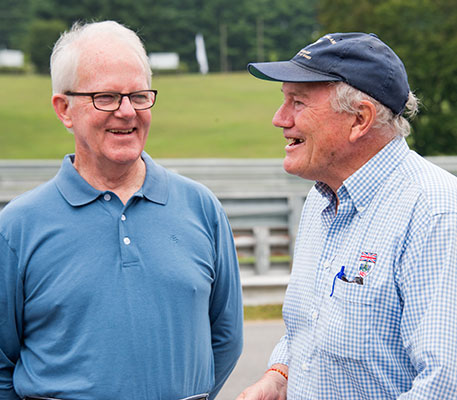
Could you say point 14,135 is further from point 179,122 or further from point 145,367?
point 145,367

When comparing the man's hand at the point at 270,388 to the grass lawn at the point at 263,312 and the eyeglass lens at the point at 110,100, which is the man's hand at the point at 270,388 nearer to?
the eyeglass lens at the point at 110,100

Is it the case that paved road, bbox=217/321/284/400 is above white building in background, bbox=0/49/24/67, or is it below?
above

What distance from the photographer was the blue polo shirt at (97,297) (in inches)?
98.7

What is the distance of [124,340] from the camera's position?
8.25 feet

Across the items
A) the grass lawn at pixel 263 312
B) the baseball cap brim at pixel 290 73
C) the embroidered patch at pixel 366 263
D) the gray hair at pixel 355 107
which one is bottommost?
the grass lawn at pixel 263 312

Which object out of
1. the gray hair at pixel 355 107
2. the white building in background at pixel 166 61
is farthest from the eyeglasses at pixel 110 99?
the white building in background at pixel 166 61

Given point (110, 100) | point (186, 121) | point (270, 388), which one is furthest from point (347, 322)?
point (186, 121)

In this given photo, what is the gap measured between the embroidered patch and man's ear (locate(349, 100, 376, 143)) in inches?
15.2

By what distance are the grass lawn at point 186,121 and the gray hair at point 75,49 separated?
2705 centimetres

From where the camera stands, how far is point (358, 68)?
2227 mm

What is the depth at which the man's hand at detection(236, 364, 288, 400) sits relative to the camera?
251cm

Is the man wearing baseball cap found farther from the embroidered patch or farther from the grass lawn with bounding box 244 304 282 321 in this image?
the grass lawn with bounding box 244 304 282 321

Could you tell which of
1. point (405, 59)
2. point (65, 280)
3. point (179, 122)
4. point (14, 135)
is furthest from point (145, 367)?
point (179, 122)

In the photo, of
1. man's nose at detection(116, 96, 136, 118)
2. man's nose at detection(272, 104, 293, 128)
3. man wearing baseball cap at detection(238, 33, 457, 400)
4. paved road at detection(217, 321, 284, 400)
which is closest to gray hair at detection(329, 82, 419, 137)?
man wearing baseball cap at detection(238, 33, 457, 400)
